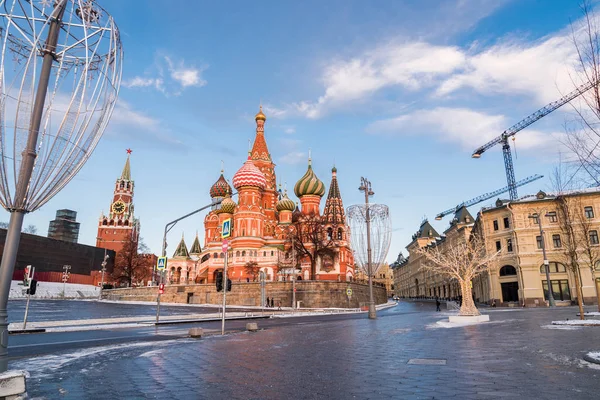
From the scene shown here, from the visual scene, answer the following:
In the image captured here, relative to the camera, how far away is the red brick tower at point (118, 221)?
125375 millimetres

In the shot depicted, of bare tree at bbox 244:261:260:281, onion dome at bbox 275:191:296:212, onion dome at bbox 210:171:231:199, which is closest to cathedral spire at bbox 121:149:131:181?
onion dome at bbox 210:171:231:199

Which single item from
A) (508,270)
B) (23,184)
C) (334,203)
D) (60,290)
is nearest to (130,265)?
(60,290)

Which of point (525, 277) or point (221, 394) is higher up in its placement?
point (525, 277)

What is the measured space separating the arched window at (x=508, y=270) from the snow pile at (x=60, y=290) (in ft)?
234

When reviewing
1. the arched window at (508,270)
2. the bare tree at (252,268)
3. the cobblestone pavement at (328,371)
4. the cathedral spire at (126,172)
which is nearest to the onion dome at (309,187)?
the bare tree at (252,268)

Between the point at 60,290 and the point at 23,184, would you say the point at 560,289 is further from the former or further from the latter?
the point at 60,290

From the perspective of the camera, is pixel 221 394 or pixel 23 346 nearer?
pixel 221 394

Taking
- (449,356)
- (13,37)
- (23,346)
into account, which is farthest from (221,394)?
(23,346)

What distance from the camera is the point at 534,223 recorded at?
48469 millimetres

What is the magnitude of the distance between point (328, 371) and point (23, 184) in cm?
636

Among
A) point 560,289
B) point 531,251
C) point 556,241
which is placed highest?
point 556,241

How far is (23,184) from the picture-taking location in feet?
21.3

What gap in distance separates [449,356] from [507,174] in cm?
10022

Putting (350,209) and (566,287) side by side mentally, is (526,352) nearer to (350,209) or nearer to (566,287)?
(350,209)
